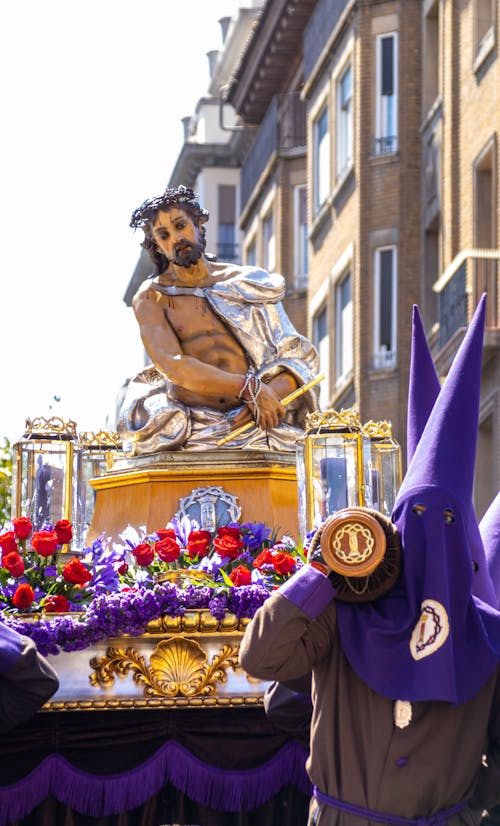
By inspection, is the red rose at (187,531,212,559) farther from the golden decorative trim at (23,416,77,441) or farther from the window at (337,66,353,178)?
the window at (337,66,353,178)

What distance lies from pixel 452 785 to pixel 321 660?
681 mm

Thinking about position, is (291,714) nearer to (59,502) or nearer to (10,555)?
(10,555)

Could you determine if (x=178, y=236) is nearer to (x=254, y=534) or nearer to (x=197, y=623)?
(x=254, y=534)

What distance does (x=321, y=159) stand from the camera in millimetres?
35625

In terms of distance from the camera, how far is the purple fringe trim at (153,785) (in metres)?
10.1

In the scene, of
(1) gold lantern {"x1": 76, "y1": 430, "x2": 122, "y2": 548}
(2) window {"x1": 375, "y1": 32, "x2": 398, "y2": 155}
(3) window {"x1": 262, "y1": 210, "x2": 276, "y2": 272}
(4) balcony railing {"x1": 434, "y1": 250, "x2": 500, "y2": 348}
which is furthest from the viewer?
(3) window {"x1": 262, "y1": 210, "x2": 276, "y2": 272}

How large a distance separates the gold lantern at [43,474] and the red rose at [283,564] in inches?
96.0

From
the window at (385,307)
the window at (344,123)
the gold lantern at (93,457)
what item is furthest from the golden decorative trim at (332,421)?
the window at (344,123)

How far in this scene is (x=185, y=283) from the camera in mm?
12562

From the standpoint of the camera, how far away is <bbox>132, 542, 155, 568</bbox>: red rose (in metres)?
10.2

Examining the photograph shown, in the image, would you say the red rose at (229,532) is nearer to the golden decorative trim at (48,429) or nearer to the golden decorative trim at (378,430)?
the golden decorative trim at (378,430)

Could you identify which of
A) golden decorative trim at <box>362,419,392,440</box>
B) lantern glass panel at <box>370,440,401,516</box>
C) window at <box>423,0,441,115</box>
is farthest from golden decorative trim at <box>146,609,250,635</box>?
window at <box>423,0,441,115</box>

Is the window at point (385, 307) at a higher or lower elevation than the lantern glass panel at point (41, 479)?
higher

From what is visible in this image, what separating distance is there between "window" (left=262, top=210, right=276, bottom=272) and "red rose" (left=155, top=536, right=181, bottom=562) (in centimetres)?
3011
